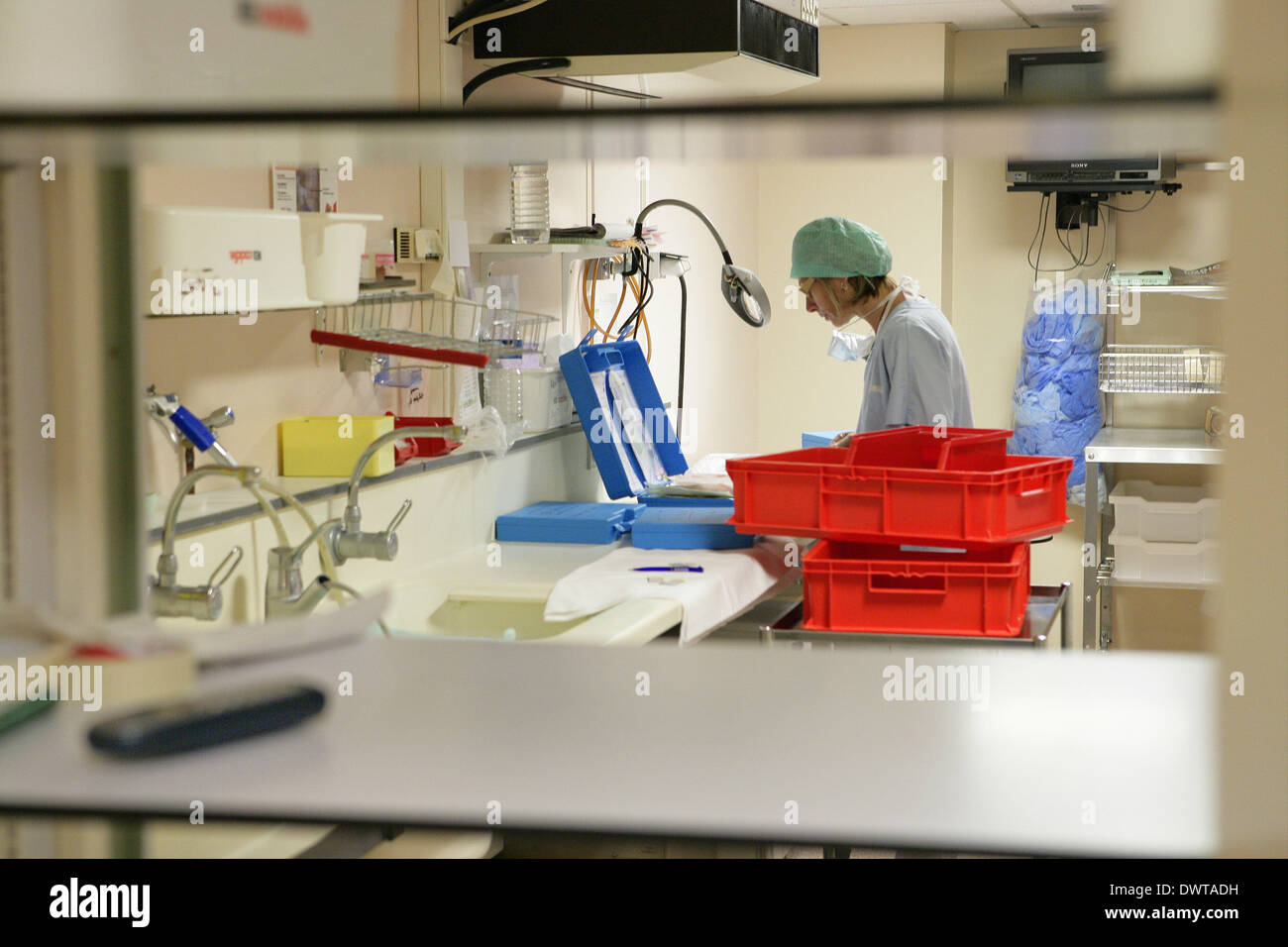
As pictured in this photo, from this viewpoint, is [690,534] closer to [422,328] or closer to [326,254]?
[422,328]

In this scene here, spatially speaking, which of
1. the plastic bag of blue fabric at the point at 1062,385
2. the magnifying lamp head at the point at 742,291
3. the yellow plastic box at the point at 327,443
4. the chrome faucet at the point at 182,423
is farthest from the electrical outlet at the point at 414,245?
the plastic bag of blue fabric at the point at 1062,385

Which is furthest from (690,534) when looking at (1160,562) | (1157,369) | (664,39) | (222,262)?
(1157,369)

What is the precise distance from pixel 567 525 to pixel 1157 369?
8.57 feet

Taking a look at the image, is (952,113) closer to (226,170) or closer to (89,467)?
(89,467)

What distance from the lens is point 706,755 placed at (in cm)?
61

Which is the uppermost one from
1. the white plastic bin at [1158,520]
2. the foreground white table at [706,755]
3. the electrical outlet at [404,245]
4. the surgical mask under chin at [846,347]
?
the electrical outlet at [404,245]

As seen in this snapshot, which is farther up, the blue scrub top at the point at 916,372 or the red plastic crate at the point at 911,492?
the blue scrub top at the point at 916,372

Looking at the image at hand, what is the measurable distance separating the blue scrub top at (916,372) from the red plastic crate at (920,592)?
0.64 meters

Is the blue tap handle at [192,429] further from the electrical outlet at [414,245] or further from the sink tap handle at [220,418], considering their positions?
the electrical outlet at [414,245]

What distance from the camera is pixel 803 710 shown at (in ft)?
2.31

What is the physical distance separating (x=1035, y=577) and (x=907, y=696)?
4512mm

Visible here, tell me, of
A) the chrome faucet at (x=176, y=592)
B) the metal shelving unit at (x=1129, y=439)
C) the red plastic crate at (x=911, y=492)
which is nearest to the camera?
the chrome faucet at (x=176, y=592)

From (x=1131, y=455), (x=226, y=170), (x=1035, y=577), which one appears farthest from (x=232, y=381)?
(x=1035, y=577)

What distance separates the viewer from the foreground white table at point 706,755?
52 cm
